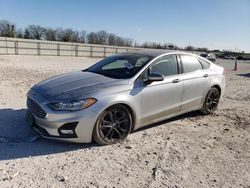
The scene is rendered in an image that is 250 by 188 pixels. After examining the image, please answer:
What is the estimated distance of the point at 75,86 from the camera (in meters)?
4.07

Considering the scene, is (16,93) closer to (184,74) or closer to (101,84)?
(101,84)

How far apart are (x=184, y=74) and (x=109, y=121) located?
6.63ft

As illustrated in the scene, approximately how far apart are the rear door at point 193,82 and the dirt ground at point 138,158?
0.49 meters

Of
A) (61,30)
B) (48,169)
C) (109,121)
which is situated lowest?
(48,169)

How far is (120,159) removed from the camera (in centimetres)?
362

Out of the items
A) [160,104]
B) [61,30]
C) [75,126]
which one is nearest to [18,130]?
[75,126]

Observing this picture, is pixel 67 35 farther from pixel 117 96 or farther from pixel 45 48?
pixel 117 96

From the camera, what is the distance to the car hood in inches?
149

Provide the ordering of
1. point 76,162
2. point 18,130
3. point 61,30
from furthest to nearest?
1. point 61,30
2. point 18,130
3. point 76,162

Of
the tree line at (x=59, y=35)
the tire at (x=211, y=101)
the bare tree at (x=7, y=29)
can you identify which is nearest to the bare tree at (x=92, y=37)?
the tree line at (x=59, y=35)

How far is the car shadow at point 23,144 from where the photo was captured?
3642mm

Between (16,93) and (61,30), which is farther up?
(61,30)

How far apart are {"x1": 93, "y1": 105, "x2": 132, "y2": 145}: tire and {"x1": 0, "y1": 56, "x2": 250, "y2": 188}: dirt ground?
129mm

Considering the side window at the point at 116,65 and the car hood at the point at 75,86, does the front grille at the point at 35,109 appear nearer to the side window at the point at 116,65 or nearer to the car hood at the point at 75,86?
the car hood at the point at 75,86
